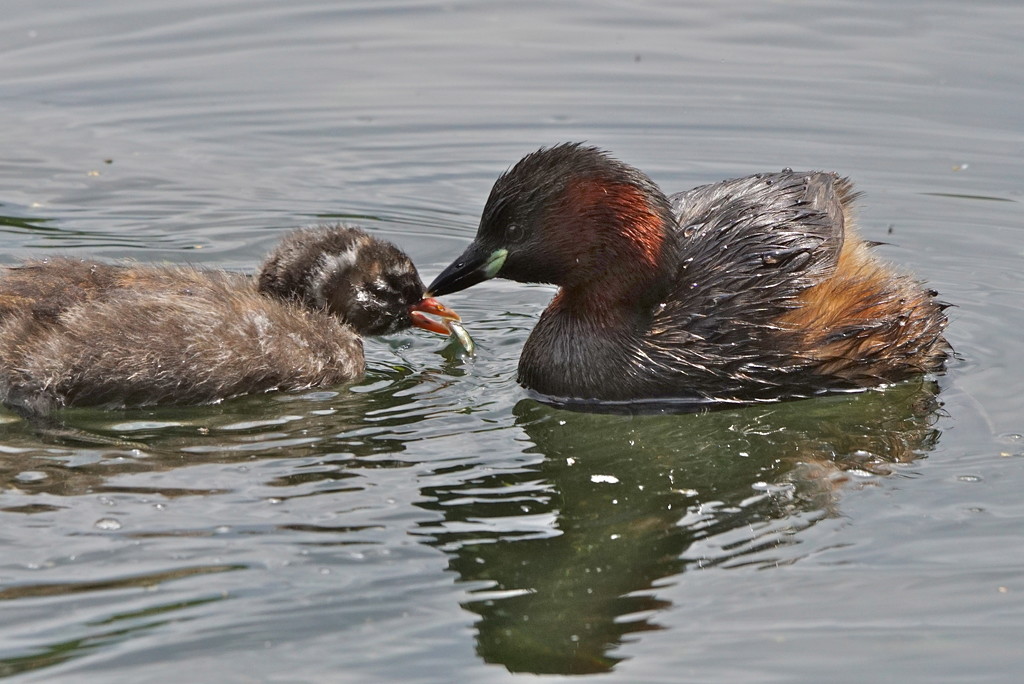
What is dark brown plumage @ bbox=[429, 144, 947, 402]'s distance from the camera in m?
7.28

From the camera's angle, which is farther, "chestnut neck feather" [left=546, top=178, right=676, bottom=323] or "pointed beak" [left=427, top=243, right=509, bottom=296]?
"pointed beak" [left=427, top=243, right=509, bottom=296]

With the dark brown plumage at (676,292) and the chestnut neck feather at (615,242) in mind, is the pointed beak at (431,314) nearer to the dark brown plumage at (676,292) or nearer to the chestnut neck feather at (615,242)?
the dark brown plumage at (676,292)

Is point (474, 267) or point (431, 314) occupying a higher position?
point (474, 267)

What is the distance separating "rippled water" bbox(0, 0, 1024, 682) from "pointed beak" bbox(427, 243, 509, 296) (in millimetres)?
505

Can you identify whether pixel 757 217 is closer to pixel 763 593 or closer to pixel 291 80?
pixel 763 593

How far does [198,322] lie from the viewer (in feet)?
23.6

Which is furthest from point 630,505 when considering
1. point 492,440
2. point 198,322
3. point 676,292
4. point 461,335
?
point 198,322

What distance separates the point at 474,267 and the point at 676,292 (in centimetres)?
97

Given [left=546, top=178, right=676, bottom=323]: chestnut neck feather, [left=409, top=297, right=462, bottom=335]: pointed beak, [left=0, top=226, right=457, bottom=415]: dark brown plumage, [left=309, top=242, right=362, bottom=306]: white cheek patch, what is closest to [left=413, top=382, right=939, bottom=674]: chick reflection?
[left=546, top=178, right=676, bottom=323]: chestnut neck feather

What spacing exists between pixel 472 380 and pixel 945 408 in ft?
7.41

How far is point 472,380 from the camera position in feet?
25.3

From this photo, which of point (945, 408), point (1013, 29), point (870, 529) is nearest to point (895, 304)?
point (945, 408)

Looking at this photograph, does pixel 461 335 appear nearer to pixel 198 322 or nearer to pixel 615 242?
pixel 615 242

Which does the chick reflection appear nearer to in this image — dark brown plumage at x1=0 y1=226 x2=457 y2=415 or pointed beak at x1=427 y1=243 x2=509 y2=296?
pointed beak at x1=427 y1=243 x2=509 y2=296
